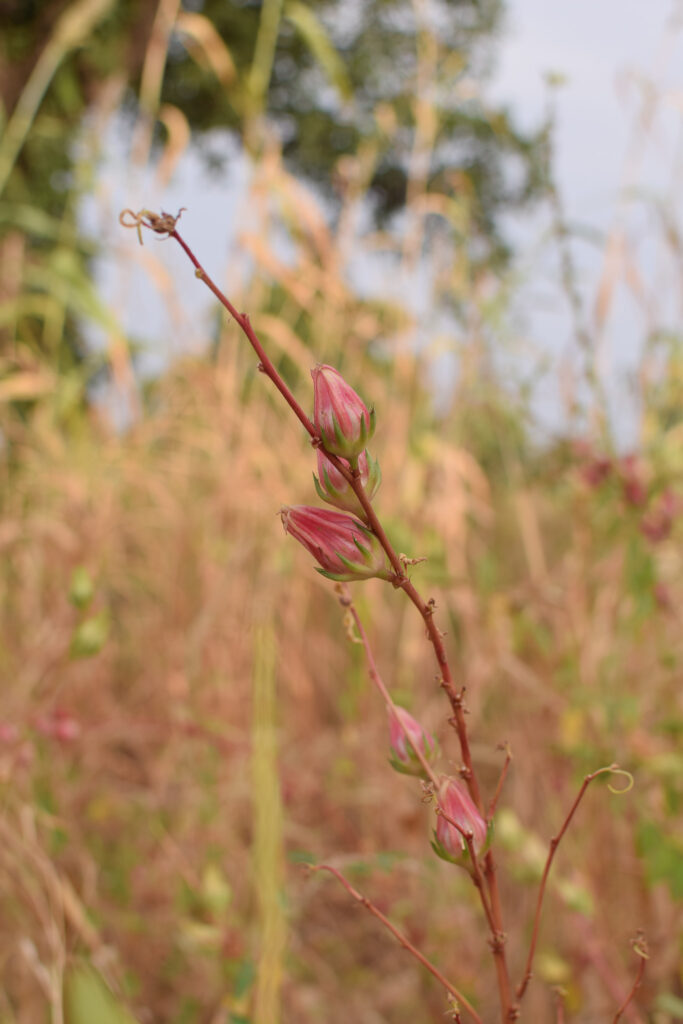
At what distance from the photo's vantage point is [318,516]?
22cm

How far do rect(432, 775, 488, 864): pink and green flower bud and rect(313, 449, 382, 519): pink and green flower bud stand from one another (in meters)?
0.08

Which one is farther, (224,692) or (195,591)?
(195,591)

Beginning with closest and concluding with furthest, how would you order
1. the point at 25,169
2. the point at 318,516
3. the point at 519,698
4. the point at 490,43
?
the point at 318,516, the point at 519,698, the point at 25,169, the point at 490,43

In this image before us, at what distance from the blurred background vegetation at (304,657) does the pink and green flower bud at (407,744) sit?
111 mm

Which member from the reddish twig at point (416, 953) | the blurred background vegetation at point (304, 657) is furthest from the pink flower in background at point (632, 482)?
the reddish twig at point (416, 953)

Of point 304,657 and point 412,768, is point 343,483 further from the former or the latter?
point 304,657

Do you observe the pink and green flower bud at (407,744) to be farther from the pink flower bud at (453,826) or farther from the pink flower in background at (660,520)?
the pink flower in background at (660,520)

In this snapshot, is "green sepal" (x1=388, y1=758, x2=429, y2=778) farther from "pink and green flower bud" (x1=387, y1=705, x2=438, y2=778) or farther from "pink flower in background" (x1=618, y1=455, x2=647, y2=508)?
"pink flower in background" (x1=618, y1=455, x2=647, y2=508)

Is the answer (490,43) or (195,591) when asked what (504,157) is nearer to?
(490,43)

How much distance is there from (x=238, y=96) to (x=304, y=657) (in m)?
0.80

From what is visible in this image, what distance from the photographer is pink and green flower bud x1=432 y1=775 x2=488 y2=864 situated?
0.73 feet

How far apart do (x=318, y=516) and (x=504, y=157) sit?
8617mm

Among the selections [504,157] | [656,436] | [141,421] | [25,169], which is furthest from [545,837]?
[504,157]

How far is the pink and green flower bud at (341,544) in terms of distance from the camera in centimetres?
21
